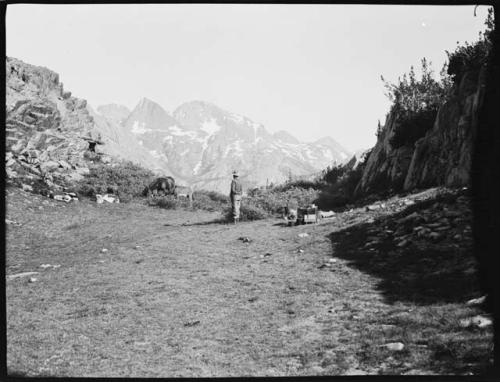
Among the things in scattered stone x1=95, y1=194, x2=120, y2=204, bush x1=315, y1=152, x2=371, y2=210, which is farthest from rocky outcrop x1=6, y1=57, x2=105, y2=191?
bush x1=315, y1=152, x2=371, y2=210

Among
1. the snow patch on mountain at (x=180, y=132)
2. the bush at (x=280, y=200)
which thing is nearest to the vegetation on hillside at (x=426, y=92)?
the bush at (x=280, y=200)

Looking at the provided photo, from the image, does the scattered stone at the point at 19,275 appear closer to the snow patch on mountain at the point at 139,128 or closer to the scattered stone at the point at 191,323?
the scattered stone at the point at 191,323

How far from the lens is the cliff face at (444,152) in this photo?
524 inches

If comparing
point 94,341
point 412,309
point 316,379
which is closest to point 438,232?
point 412,309

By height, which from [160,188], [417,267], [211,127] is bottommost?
[417,267]

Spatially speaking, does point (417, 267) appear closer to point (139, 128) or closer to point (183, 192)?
point (183, 192)

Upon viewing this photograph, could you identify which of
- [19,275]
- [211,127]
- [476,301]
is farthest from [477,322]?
[211,127]

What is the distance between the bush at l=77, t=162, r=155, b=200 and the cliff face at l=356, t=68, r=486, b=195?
13.6 metres

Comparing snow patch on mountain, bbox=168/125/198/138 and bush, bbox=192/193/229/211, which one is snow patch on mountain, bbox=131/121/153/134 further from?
bush, bbox=192/193/229/211

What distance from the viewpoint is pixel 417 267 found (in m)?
8.11

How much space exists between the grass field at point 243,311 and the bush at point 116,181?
402 inches

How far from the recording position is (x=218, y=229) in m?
16.3

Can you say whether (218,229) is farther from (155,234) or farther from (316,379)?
(316,379)

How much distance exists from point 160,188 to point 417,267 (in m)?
19.3
